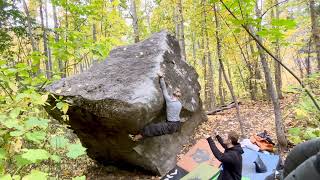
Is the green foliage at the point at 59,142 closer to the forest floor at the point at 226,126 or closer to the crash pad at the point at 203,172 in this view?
the crash pad at the point at 203,172

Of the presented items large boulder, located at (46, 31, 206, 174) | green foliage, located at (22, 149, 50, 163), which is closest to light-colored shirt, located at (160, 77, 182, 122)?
large boulder, located at (46, 31, 206, 174)

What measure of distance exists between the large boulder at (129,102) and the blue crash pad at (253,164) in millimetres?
2012

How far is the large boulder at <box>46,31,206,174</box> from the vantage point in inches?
270

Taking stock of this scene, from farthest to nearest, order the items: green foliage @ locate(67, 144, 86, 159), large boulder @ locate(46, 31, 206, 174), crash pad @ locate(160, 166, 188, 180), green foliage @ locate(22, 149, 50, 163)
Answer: crash pad @ locate(160, 166, 188, 180)
large boulder @ locate(46, 31, 206, 174)
green foliage @ locate(67, 144, 86, 159)
green foliage @ locate(22, 149, 50, 163)

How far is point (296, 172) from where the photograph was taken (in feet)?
7.22

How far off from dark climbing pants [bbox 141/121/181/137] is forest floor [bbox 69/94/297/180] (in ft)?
4.03

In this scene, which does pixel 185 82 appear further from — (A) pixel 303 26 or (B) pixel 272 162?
(A) pixel 303 26

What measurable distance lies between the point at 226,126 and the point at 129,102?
555 centimetres

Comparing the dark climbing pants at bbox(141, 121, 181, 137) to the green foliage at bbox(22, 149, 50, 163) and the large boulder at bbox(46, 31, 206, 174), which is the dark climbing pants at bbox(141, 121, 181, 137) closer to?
the large boulder at bbox(46, 31, 206, 174)

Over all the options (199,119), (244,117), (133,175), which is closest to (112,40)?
(133,175)

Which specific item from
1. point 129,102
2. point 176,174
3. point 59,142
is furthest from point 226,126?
point 59,142

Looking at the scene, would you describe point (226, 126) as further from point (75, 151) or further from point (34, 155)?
point (34, 155)

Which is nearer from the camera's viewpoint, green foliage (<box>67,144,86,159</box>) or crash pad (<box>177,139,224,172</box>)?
green foliage (<box>67,144,86,159</box>)

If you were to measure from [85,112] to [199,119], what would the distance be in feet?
15.3
